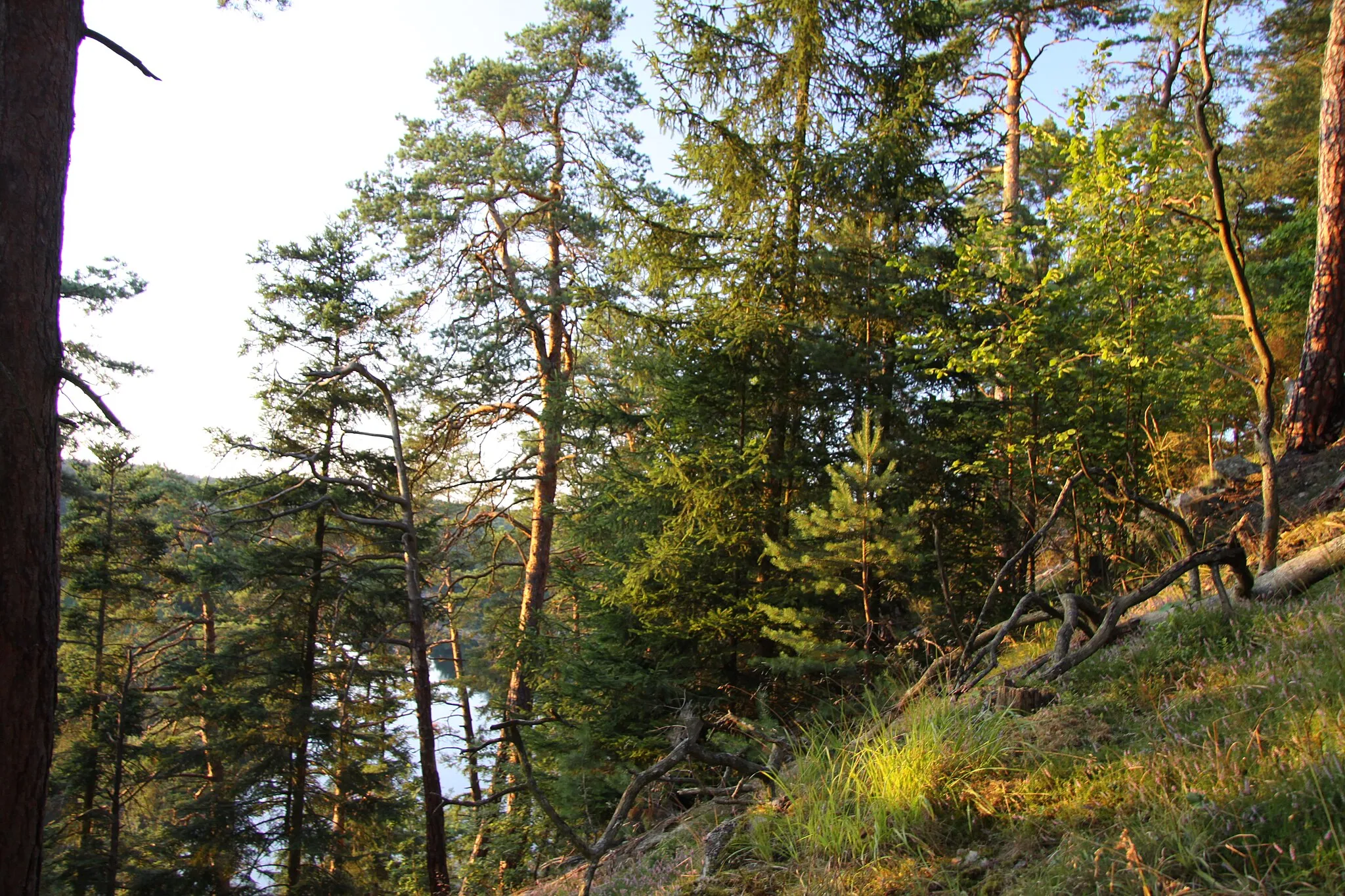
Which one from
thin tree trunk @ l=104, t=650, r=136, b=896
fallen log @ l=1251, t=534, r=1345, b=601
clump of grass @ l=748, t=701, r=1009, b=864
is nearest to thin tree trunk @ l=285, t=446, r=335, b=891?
thin tree trunk @ l=104, t=650, r=136, b=896

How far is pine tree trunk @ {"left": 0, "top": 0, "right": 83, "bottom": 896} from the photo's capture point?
3.98m

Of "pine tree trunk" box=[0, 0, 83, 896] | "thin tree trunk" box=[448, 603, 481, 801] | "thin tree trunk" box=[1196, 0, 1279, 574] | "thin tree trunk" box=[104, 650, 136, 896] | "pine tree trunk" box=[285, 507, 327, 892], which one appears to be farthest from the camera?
"thin tree trunk" box=[448, 603, 481, 801]

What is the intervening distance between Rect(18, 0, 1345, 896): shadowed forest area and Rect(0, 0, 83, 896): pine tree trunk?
8.61 feet

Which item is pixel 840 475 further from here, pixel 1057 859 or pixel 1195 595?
pixel 1057 859

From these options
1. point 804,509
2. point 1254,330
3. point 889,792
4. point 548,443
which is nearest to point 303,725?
point 548,443

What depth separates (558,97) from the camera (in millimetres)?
15367

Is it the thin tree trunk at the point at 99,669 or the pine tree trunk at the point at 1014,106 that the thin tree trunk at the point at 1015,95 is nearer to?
the pine tree trunk at the point at 1014,106

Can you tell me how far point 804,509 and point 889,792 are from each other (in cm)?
505

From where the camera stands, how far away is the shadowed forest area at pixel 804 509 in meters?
3.03

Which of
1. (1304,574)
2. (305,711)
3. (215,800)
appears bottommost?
(215,800)

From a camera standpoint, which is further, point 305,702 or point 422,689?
point 305,702

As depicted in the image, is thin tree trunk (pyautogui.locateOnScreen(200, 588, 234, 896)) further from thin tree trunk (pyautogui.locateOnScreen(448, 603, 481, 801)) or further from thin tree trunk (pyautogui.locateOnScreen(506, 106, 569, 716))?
thin tree trunk (pyautogui.locateOnScreen(506, 106, 569, 716))

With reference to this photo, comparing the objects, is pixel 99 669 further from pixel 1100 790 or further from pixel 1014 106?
pixel 1014 106

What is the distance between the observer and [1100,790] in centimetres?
263
